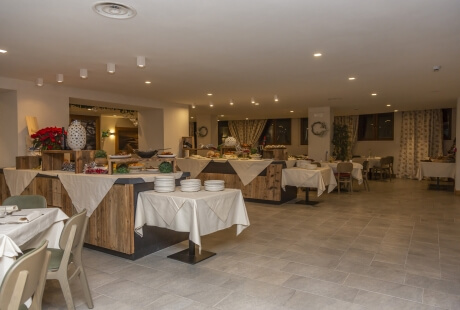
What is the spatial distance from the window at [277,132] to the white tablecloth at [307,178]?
8.08m

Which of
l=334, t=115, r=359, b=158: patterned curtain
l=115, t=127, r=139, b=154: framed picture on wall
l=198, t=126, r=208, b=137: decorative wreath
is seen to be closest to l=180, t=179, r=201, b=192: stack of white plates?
l=198, t=126, r=208, b=137: decorative wreath

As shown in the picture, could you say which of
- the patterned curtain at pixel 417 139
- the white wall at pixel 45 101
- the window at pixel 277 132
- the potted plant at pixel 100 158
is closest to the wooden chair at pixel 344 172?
the patterned curtain at pixel 417 139

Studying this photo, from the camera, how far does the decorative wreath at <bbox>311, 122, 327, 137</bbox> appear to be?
10336 mm

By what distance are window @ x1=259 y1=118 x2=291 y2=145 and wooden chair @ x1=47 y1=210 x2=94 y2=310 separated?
1281 centimetres

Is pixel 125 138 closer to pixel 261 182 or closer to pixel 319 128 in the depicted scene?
pixel 319 128

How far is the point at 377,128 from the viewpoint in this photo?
13219 mm

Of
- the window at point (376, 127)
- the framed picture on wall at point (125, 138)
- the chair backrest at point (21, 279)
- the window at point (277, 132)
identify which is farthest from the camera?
the window at point (277, 132)

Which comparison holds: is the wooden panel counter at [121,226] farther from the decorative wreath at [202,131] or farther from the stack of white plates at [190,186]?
the decorative wreath at [202,131]

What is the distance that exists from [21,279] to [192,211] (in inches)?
74.5

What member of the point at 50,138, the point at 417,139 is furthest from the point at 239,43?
the point at 417,139

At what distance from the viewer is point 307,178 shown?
6762mm

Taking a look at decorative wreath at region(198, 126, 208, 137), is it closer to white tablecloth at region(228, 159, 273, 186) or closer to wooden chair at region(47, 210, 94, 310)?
white tablecloth at region(228, 159, 273, 186)

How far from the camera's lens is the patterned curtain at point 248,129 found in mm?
15852

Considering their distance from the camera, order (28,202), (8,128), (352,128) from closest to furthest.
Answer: (28,202), (8,128), (352,128)
